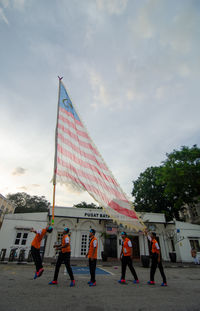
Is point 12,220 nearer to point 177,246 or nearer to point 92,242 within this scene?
point 92,242

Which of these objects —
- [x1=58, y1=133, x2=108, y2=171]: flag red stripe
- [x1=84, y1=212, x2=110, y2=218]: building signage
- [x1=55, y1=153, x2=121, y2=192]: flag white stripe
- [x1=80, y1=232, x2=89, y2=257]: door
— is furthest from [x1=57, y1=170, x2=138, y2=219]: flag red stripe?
[x1=80, y1=232, x2=89, y2=257]: door

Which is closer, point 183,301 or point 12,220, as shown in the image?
point 183,301

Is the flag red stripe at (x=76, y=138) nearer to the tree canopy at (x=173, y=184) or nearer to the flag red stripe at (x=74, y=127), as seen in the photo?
the flag red stripe at (x=74, y=127)

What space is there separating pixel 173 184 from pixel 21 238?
20.5 m

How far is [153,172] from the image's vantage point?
109 feet

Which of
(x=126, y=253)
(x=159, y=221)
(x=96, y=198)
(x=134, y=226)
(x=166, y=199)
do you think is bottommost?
(x=126, y=253)

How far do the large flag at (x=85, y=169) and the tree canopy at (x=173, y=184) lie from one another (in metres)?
18.5

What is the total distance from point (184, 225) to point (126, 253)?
18.4 metres

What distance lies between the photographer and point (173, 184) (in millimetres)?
23953

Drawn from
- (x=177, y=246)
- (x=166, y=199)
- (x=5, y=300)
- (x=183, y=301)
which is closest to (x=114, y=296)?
(x=183, y=301)

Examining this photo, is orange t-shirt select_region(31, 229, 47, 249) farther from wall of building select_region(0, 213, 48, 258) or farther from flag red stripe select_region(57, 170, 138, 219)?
wall of building select_region(0, 213, 48, 258)

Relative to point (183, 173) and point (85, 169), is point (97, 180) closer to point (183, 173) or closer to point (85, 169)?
point (85, 169)

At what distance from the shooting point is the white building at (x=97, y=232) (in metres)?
18.4

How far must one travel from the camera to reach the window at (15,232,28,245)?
17.9 metres
